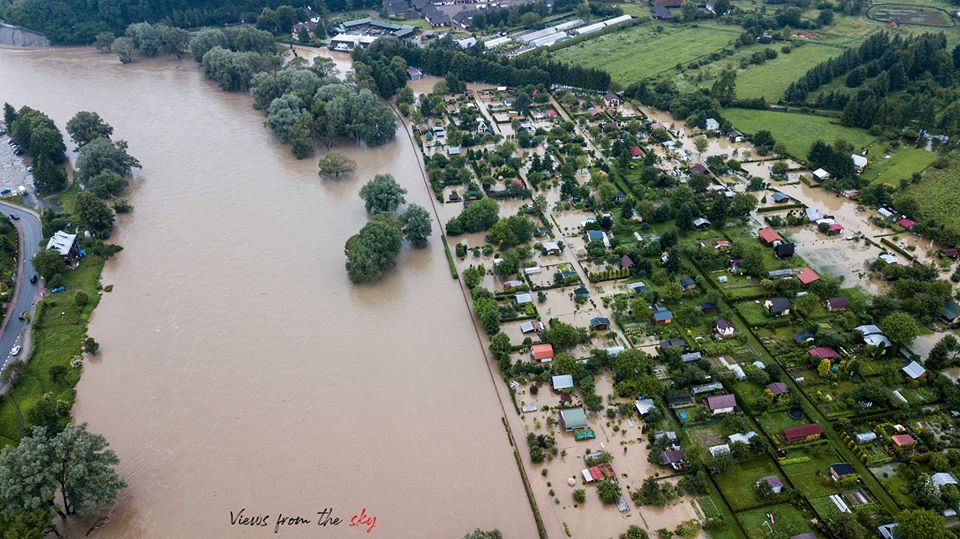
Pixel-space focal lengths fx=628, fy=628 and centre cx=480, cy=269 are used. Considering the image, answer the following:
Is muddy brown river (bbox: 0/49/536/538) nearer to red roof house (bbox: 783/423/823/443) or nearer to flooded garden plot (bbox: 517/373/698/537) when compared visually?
flooded garden plot (bbox: 517/373/698/537)

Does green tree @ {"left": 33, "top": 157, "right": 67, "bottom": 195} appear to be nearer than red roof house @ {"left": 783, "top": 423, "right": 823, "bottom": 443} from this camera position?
No

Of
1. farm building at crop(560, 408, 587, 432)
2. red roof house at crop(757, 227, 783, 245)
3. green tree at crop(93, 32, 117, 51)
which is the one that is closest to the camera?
farm building at crop(560, 408, 587, 432)

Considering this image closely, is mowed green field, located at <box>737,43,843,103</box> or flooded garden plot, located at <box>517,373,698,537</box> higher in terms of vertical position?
mowed green field, located at <box>737,43,843,103</box>

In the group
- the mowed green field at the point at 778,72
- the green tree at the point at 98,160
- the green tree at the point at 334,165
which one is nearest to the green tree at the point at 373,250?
the green tree at the point at 334,165

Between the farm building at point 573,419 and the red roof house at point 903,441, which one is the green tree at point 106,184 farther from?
the red roof house at point 903,441

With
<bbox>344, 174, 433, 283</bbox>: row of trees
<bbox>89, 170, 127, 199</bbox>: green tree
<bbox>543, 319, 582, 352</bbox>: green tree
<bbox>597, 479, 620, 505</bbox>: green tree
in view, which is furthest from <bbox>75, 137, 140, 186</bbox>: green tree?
<bbox>597, 479, 620, 505</bbox>: green tree

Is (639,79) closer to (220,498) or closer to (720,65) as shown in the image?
(720,65)

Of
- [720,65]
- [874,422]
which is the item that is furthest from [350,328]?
[720,65]
